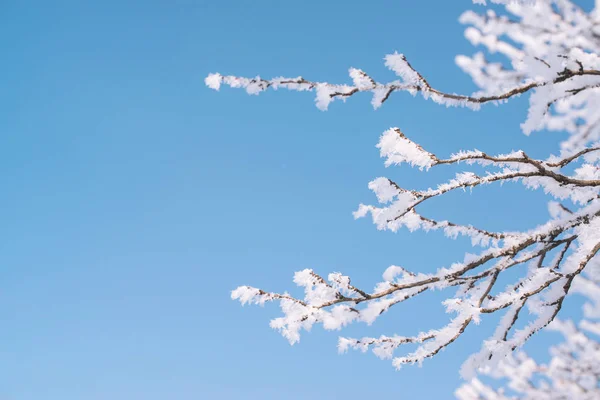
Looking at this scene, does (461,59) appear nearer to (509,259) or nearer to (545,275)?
(509,259)

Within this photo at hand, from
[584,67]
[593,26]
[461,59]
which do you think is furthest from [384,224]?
[461,59]

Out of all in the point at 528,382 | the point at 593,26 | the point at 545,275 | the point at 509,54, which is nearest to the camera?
the point at 545,275

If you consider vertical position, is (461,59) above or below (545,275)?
above

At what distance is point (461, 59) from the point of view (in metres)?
3.73

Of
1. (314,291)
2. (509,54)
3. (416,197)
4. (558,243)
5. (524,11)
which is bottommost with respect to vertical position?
(558,243)

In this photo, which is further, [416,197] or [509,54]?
[509,54]

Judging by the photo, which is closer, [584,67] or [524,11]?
[584,67]

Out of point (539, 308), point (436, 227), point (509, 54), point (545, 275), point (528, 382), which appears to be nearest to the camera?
point (545, 275)

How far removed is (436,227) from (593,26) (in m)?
1.17

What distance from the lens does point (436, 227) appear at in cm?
242

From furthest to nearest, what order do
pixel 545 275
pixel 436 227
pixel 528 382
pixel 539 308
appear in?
pixel 528 382, pixel 436 227, pixel 539 308, pixel 545 275

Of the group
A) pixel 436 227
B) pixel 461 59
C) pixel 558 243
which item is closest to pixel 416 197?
pixel 436 227

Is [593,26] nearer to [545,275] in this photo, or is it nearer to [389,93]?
[389,93]

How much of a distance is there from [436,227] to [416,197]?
0.41 metres
